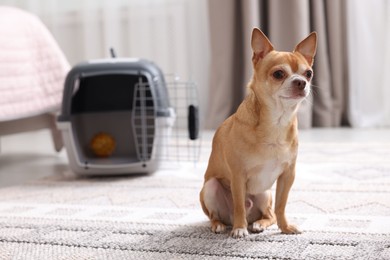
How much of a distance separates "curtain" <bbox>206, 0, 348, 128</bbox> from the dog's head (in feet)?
6.73

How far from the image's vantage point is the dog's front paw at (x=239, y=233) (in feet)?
4.62

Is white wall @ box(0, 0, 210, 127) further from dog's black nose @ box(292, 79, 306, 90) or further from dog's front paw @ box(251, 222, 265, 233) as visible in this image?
dog's black nose @ box(292, 79, 306, 90)

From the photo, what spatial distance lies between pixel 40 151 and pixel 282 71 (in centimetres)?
214

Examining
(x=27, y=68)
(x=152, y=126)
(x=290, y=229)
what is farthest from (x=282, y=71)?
(x=27, y=68)

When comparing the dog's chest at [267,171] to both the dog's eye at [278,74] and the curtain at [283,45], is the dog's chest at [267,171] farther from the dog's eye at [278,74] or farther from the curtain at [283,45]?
the curtain at [283,45]

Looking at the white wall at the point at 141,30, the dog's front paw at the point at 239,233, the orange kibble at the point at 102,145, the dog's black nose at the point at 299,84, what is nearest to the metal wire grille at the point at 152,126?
the orange kibble at the point at 102,145

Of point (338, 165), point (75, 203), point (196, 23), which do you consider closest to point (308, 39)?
point (75, 203)

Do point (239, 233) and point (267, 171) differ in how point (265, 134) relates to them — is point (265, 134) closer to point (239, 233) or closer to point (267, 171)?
point (267, 171)

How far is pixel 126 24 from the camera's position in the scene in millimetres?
3883

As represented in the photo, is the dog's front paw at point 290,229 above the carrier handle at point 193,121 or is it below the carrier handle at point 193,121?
below

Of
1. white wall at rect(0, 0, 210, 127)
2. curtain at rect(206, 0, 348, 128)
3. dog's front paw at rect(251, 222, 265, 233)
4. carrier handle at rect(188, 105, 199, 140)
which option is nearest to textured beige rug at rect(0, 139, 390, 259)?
dog's front paw at rect(251, 222, 265, 233)

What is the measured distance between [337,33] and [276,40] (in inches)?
13.5

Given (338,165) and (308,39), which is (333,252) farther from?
(338,165)

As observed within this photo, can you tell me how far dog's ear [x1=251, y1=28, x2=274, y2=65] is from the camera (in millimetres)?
1379
